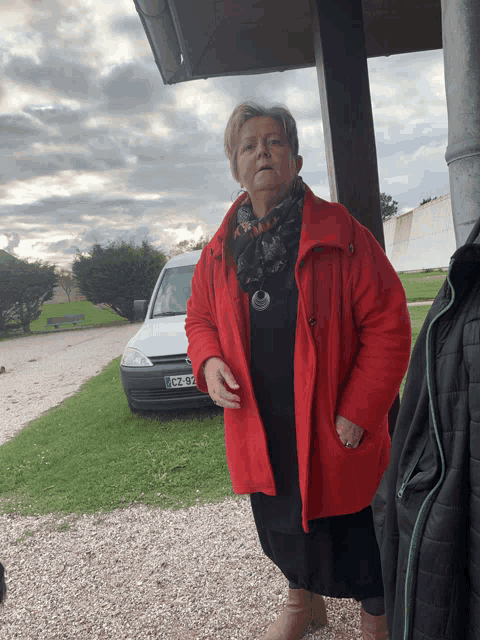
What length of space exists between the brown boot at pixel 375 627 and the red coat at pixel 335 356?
598 mm

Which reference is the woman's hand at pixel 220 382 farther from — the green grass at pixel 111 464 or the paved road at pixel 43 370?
the paved road at pixel 43 370

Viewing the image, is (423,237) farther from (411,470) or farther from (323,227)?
(411,470)

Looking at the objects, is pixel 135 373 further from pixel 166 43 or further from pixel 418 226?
pixel 418 226

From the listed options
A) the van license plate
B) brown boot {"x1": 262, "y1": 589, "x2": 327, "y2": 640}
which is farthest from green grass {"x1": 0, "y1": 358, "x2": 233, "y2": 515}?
brown boot {"x1": 262, "y1": 589, "x2": 327, "y2": 640}

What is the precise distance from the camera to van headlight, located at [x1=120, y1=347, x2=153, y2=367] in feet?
17.8

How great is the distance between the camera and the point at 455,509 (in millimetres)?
933

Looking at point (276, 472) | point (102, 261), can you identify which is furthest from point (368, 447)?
point (102, 261)

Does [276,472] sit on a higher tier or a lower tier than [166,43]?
lower

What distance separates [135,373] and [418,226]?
35.1 m

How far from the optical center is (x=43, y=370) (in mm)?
11648

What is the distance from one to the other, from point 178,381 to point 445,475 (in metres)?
4.48

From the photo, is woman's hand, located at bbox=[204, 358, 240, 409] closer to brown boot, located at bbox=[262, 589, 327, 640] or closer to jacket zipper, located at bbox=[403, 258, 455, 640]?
jacket zipper, located at bbox=[403, 258, 455, 640]

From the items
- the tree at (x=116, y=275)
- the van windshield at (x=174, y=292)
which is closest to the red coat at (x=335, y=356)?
the van windshield at (x=174, y=292)

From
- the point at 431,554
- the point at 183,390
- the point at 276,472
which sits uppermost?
the point at 431,554
